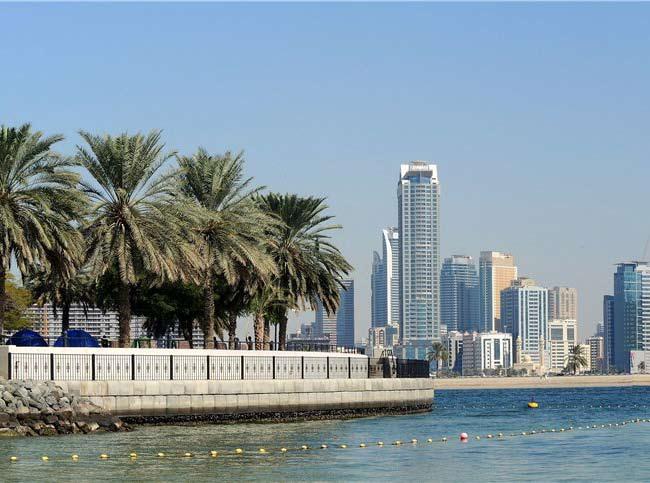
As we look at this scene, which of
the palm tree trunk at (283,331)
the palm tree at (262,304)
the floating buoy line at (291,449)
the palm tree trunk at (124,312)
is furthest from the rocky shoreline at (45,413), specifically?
the palm tree trunk at (283,331)

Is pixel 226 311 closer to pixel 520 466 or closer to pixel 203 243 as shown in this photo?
pixel 203 243

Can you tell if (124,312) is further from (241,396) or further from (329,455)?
(329,455)

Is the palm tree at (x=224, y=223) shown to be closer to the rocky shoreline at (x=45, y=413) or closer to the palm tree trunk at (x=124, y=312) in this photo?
the palm tree trunk at (x=124, y=312)

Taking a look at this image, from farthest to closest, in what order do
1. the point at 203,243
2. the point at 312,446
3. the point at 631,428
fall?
the point at 203,243
the point at 631,428
the point at 312,446

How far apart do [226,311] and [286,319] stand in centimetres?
368

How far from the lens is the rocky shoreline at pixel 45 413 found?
43.5m

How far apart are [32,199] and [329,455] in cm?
2004

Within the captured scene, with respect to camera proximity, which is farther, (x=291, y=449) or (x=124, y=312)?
(x=124, y=312)

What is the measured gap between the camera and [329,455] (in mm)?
39156

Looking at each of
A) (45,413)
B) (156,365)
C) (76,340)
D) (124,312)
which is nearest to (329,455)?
(45,413)

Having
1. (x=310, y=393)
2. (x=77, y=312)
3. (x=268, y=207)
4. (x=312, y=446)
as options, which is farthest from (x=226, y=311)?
(x=77, y=312)

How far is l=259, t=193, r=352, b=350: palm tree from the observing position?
72.8 meters

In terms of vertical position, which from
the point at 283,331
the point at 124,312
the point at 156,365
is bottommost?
the point at 156,365

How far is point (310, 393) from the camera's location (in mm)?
57938
